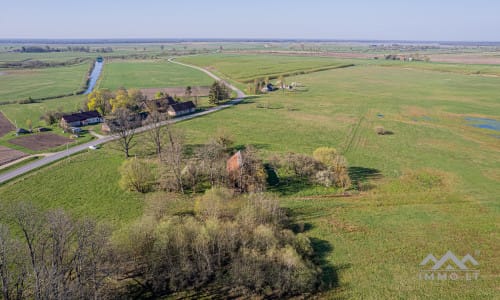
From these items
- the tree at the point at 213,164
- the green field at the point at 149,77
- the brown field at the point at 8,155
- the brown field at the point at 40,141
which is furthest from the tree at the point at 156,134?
the green field at the point at 149,77

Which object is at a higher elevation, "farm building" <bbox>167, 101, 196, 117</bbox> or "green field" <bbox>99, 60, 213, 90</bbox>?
"green field" <bbox>99, 60, 213, 90</bbox>

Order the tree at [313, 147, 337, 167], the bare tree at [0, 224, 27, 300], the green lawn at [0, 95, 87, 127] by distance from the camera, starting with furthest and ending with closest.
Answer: the green lawn at [0, 95, 87, 127] → the tree at [313, 147, 337, 167] → the bare tree at [0, 224, 27, 300]

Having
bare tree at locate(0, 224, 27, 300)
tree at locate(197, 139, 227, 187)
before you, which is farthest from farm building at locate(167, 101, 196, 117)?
bare tree at locate(0, 224, 27, 300)

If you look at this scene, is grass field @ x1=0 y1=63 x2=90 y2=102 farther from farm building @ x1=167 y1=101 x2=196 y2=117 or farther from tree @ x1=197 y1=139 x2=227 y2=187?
tree @ x1=197 y1=139 x2=227 y2=187

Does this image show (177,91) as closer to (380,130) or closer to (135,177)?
(380,130)

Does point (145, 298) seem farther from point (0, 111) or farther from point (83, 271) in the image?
point (0, 111)

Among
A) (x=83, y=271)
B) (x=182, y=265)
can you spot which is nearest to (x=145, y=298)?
(x=182, y=265)
